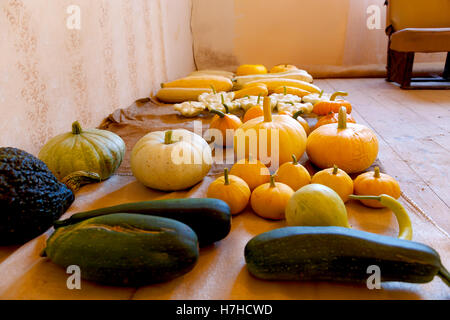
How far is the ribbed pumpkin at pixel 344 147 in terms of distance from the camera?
1228mm

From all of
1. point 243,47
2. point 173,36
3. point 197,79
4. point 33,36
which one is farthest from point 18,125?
point 243,47

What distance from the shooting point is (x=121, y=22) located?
7.12 ft

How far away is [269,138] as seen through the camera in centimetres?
128

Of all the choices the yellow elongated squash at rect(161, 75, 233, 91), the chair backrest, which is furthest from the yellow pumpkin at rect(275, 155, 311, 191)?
the chair backrest

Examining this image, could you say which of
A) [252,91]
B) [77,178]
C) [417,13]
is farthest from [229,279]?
[417,13]

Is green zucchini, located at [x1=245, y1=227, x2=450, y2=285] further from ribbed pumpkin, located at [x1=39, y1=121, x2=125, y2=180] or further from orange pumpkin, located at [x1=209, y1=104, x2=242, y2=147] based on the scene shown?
orange pumpkin, located at [x1=209, y1=104, x2=242, y2=147]

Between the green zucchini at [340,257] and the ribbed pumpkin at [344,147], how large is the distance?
1.84ft

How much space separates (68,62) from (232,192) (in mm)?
1117

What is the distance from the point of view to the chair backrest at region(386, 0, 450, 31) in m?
3.48

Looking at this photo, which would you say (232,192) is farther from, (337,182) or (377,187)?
(377,187)

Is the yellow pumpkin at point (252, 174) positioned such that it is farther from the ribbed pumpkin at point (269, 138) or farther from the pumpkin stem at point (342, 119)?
the pumpkin stem at point (342, 119)

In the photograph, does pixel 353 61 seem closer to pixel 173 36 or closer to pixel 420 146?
pixel 173 36

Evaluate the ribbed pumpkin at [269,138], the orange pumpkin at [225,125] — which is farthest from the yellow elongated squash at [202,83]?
the ribbed pumpkin at [269,138]

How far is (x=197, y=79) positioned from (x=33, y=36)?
1.53 metres
